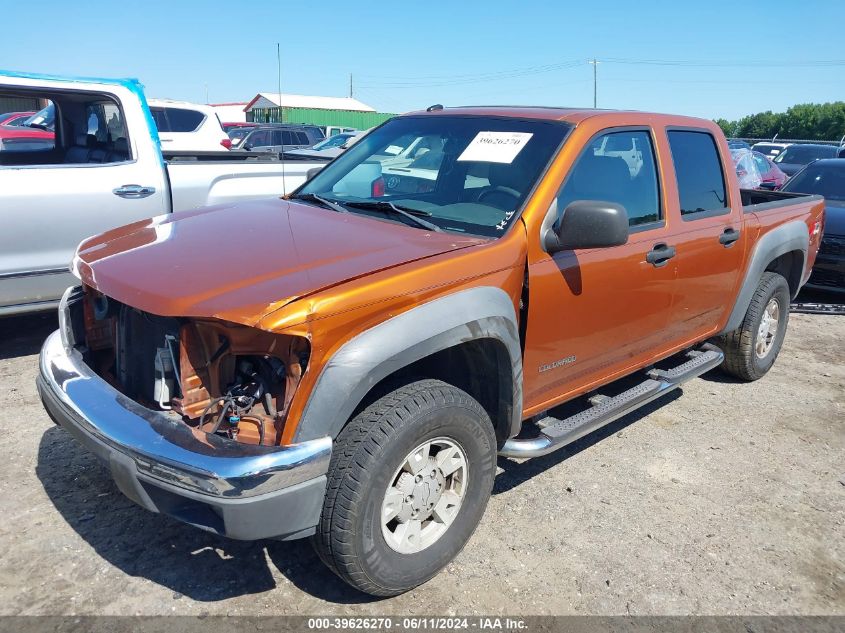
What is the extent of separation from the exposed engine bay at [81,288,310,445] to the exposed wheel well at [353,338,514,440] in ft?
2.13

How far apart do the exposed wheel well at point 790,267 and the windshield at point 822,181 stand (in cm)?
375

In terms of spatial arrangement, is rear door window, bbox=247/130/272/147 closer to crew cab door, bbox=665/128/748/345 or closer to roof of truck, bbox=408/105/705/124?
roof of truck, bbox=408/105/705/124

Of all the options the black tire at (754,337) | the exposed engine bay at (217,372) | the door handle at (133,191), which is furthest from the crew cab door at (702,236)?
the door handle at (133,191)

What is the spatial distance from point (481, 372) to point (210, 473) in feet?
4.25

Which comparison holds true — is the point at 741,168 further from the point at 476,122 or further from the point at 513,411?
the point at 513,411

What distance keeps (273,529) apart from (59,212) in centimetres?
349

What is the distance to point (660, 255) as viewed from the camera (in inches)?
144

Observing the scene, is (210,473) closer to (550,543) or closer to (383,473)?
(383,473)

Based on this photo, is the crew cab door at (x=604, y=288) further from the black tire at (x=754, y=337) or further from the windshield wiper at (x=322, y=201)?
the black tire at (x=754, y=337)

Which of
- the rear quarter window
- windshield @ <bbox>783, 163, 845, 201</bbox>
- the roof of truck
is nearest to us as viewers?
the roof of truck

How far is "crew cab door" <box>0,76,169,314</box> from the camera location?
4.64 metres

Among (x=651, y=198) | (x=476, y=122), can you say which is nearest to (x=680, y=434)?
(x=651, y=198)

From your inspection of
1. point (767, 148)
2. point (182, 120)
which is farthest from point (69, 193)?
point (767, 148)

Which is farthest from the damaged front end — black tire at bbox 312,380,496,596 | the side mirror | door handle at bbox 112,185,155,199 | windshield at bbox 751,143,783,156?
windshield at bbox 751,143,783,156
